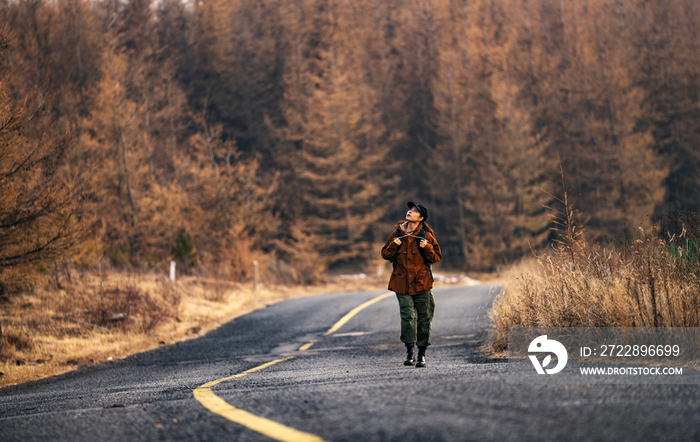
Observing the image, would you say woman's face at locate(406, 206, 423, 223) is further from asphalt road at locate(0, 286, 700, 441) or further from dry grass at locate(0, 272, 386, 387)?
dry grass at locate(0, 272, 386, 387)

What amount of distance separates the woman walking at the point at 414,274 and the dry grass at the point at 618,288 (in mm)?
1599

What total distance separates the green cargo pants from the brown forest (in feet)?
71.3

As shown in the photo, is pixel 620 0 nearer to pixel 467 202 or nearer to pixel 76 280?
pixel 467 202

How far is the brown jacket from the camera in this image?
7.15 m

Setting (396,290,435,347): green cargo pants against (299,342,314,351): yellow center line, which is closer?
(396,290,435,347): green cargo pants

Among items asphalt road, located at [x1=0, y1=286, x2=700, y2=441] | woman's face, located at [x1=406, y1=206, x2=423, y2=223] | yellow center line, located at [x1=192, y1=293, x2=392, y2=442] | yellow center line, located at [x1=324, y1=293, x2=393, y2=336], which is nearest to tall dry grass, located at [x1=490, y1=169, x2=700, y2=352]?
asphalt road, located at [x1=0, y1=286, x2=700, y2=441]

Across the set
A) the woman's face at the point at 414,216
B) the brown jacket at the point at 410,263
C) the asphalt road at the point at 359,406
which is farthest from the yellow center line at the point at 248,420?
the woman's face at the point at 414,216

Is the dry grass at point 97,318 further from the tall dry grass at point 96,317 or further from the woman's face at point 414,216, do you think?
the woman's face at point 414,216

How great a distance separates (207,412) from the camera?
4.55 meters

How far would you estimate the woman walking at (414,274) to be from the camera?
23.4 feet

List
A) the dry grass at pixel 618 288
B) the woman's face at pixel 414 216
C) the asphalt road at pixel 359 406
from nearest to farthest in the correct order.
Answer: the asphalt road at pixel 359 406
the dry grass at pixel 618 288
the woman's face at pixel 414 216

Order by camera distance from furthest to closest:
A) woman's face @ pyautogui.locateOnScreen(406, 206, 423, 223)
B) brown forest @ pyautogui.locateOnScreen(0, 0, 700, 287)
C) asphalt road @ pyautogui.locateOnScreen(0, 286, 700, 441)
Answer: brown forest @ pyautogui.locateOnScreen(0, 0, 700, 287) → woman's face @ pyautogui.locateOnScreen(406, 206, 423, 223) → asphalt road @ pyautogui.locateOnScreen(0, 286, 700, 441)

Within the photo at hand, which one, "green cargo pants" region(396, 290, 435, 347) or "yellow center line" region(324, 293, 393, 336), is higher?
"green cargo pants" region(396, 290, 435, 347)

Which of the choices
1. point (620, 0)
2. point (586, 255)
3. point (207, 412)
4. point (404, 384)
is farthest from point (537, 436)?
point (620, 0)
